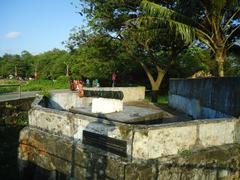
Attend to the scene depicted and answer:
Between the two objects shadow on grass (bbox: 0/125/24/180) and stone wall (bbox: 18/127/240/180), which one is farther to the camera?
shadow on grass (bbox: 0/125/24/180)

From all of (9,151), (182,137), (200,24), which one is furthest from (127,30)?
(182,137)

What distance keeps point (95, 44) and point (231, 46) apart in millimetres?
12398

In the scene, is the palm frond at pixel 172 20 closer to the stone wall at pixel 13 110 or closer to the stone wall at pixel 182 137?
the stone wall at pixel 13 110

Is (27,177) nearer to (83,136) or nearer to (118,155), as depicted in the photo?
(83,136)

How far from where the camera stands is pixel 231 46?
16906 mm

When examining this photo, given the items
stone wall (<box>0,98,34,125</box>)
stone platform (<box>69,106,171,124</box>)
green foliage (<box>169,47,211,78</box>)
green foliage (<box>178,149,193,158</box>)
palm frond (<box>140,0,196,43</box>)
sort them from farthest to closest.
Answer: green foliage (<box>169,47,211,78</box>), palm frond (<box>140,0,196,43</box>), stone wall (<box>0,98,34,125</box>), stone platform (<box>69,106,171,124</box>), green foliage (<box>178,149,193,158</box>)

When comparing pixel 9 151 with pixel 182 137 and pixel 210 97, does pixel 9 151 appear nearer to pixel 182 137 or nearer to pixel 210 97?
pixel 210 97

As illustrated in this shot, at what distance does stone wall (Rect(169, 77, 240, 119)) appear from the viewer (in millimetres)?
8038

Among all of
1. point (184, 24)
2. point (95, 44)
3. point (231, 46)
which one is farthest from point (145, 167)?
point (95, 44)

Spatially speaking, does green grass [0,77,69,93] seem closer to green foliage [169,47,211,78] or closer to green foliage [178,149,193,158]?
green foliage [169,47,211,78]

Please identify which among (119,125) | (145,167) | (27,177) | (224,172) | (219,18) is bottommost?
(27,177)

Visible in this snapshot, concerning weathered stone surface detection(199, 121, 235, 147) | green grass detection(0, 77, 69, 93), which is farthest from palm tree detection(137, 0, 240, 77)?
green grass detection(0, 77, 69, 93)

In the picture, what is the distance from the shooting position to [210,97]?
32.0 feet

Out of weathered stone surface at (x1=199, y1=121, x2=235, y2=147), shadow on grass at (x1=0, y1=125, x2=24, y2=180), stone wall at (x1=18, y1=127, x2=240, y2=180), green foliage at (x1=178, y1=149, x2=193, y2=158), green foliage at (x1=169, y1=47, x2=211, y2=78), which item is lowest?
shadow on grass at (x1=0, y1=125, x2=24, y2=180)
